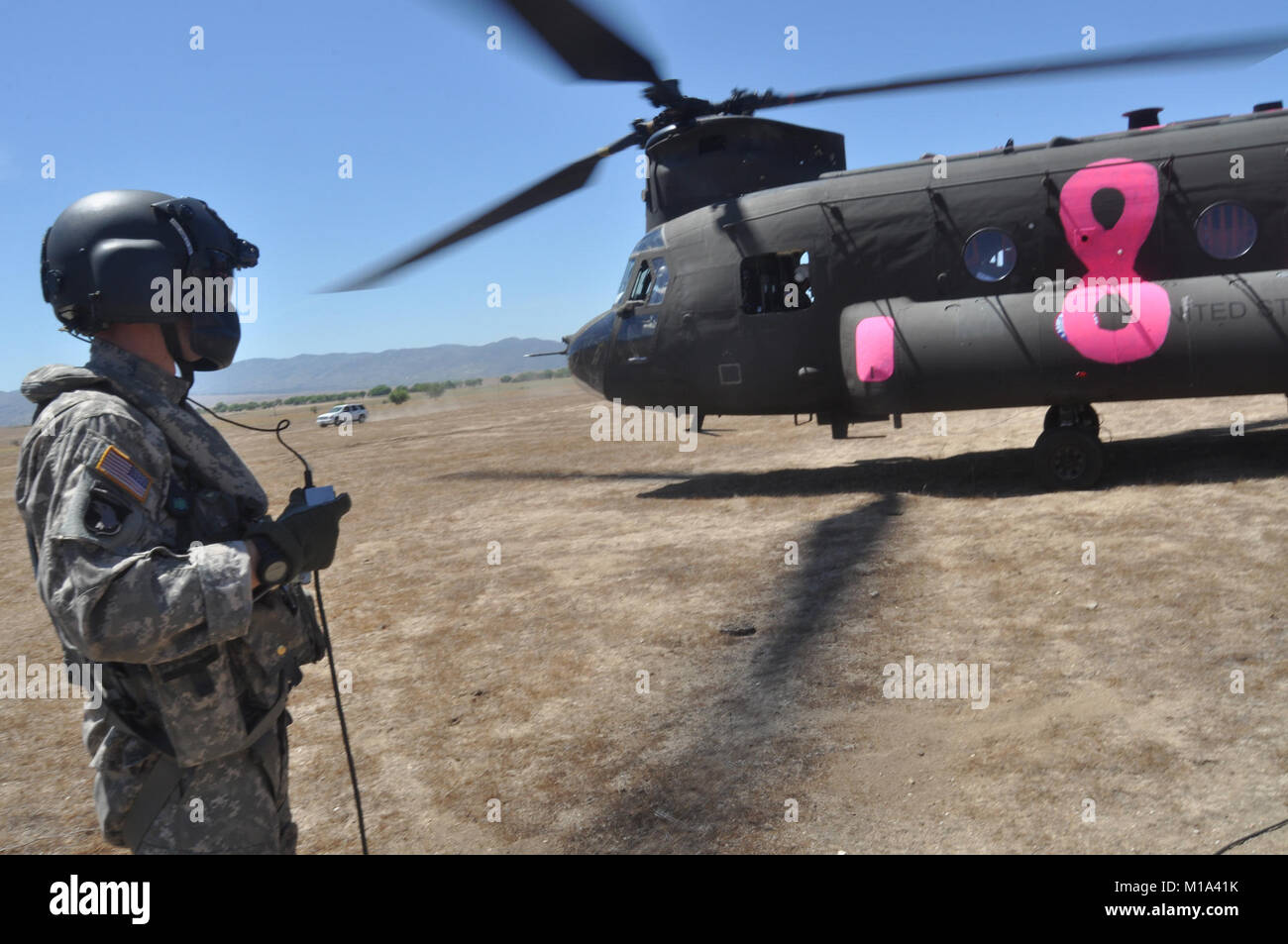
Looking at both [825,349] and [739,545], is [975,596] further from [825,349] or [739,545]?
[825,349]

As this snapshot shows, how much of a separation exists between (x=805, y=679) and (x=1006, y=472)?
6.44 metres

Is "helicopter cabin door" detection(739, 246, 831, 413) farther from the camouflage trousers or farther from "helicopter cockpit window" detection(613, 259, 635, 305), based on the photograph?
the camouflage trousers

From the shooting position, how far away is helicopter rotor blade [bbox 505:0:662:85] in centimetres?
717

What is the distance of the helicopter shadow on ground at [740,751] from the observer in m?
3.53

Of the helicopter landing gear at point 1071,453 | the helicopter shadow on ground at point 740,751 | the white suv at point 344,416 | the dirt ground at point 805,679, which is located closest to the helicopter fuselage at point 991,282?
the helicopter landing gear at point 1071,453

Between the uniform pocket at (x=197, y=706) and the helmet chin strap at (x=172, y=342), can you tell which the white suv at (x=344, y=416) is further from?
the uniform pocket at (x=197, y=706)

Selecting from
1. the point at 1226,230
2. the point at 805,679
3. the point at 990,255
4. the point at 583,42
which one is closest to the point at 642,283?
the point at 583,42

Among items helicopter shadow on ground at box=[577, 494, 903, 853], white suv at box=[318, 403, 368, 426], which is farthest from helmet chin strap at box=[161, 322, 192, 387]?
white suv at box=[318, 403, 368, 426]

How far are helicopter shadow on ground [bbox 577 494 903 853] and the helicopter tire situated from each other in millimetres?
3767

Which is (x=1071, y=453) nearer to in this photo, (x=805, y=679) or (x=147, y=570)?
(x=805, y=679)

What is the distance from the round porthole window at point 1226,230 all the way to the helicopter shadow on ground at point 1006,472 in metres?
2.13

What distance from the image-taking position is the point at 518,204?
9.88 meters

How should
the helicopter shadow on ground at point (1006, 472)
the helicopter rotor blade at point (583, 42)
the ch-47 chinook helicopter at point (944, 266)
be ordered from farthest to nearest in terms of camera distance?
1. the helicopter shadow on ground at point (1006, 472)
2. the ch-47 chinook helicopter at point (944, 266)
3. the helicopter rotor blade at point (583, 42)
